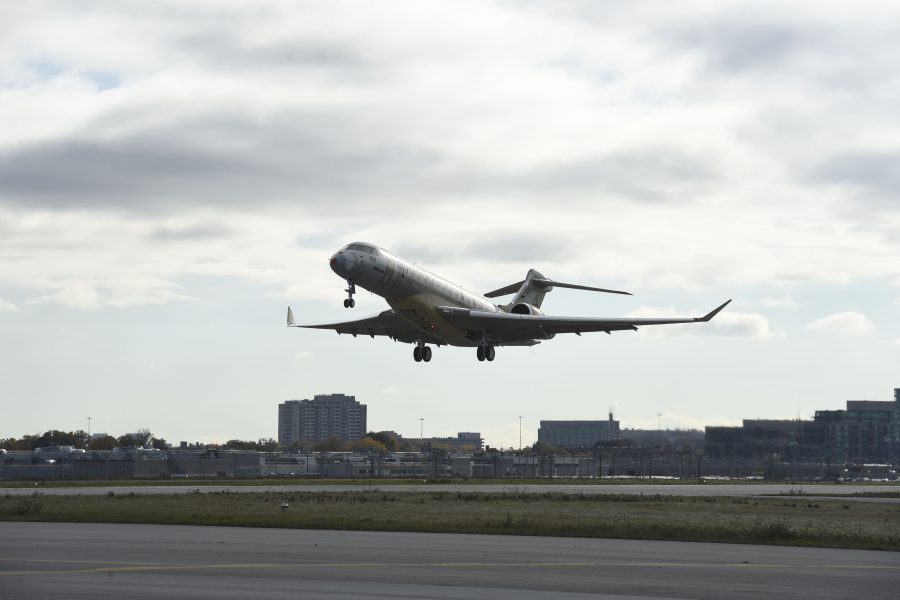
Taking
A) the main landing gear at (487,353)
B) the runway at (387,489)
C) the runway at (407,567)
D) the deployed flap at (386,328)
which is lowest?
the runway at (387,489)

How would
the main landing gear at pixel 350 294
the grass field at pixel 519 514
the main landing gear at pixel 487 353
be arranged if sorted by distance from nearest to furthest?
the grass field at pixel 519 514 < the main landing gear at pixel 350 294 < the main landing gear at pixel 487 353

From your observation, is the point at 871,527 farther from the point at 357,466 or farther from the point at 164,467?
the point at 357,466

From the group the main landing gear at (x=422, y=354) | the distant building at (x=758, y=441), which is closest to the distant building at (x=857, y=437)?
the distant building at (x=758, y=441)

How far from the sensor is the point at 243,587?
1941 cm

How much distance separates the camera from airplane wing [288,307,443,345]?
206 feet

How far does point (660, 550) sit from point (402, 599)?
12.4 meters

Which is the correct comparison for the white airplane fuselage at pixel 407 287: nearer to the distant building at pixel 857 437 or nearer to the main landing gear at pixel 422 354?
the main landing gear at pixel 422 354

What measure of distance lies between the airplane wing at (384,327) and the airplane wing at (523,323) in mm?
3753

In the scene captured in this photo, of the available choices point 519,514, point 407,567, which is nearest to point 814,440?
point 519,514

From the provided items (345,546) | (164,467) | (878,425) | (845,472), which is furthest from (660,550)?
(878,425)

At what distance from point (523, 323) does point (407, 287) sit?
8577 millimetres

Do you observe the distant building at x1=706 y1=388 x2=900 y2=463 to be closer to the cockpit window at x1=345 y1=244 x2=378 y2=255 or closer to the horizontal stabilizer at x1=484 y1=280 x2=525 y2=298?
the horizontal stabilizer at x1=484 y1=280 x2=525 y2=298

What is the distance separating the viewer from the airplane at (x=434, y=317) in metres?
51.8

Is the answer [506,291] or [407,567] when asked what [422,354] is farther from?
[407,567]
